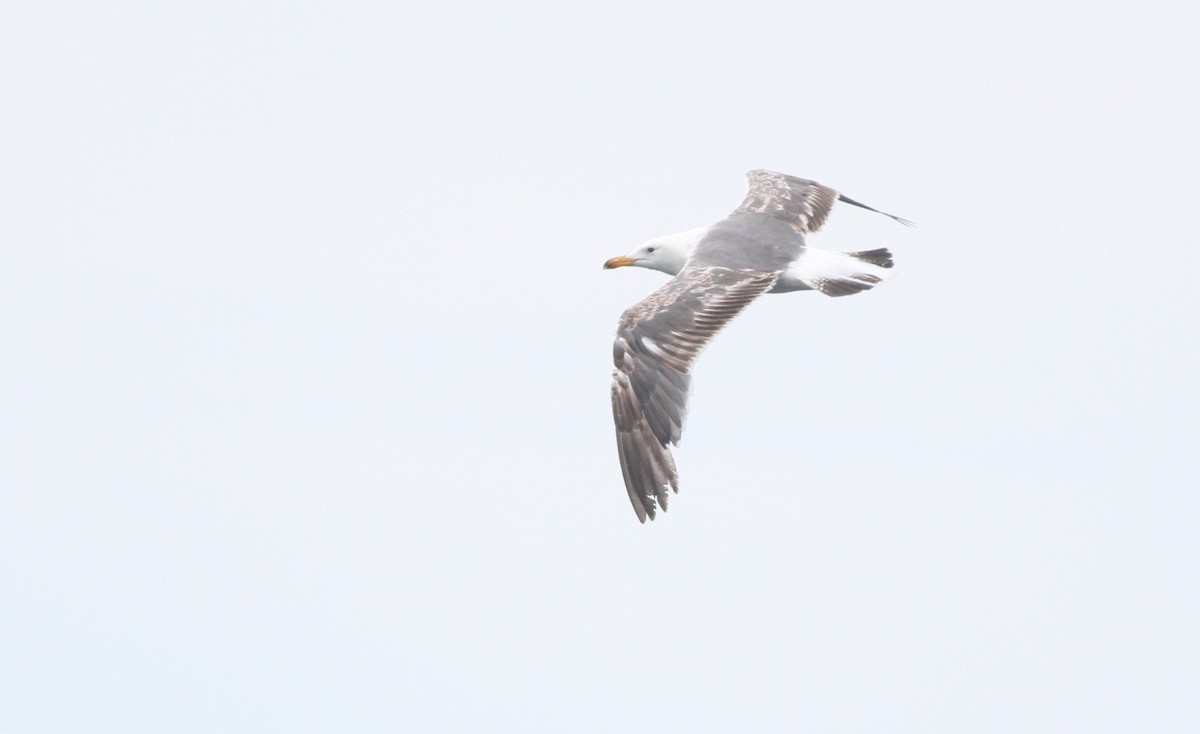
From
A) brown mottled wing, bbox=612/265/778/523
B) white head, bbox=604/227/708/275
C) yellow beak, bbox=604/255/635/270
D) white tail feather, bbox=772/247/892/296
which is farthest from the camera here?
yellow beak, bbox=604/255/635/270

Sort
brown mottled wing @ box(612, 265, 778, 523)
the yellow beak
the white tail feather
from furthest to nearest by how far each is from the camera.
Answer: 1. the yellow beak
2. the white tail feather
3. brown mottled wing @ box(612, 265, 778, 523)

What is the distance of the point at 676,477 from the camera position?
1912 cm

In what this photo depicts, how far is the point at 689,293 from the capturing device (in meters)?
20.7

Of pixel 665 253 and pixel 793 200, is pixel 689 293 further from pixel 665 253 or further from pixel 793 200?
pixel 793 200

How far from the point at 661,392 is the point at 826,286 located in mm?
3530

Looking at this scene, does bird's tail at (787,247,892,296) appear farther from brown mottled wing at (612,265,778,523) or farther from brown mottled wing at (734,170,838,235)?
brown mottled wing at (734,170,838,235)

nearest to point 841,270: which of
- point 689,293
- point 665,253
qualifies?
point 689,293

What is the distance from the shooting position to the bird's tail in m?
22.0

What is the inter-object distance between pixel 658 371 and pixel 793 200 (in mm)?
6910

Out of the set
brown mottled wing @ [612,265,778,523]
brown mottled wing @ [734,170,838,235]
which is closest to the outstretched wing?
brown mottled wing @ [734,170,838,235]

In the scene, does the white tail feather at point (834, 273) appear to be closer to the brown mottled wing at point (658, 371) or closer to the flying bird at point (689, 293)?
the flying bird at point (689, 293)

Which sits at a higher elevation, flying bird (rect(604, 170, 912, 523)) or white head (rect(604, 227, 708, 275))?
white head (rect(604, 227, 708, 275))

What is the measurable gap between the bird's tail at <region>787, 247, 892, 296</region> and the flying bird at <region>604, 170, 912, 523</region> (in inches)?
0.5

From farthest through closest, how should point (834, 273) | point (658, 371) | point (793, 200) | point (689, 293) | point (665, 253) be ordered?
point (793, 200)
point (665, 253)
point (834, 273)
point (689, 293)
point (658, 371)
